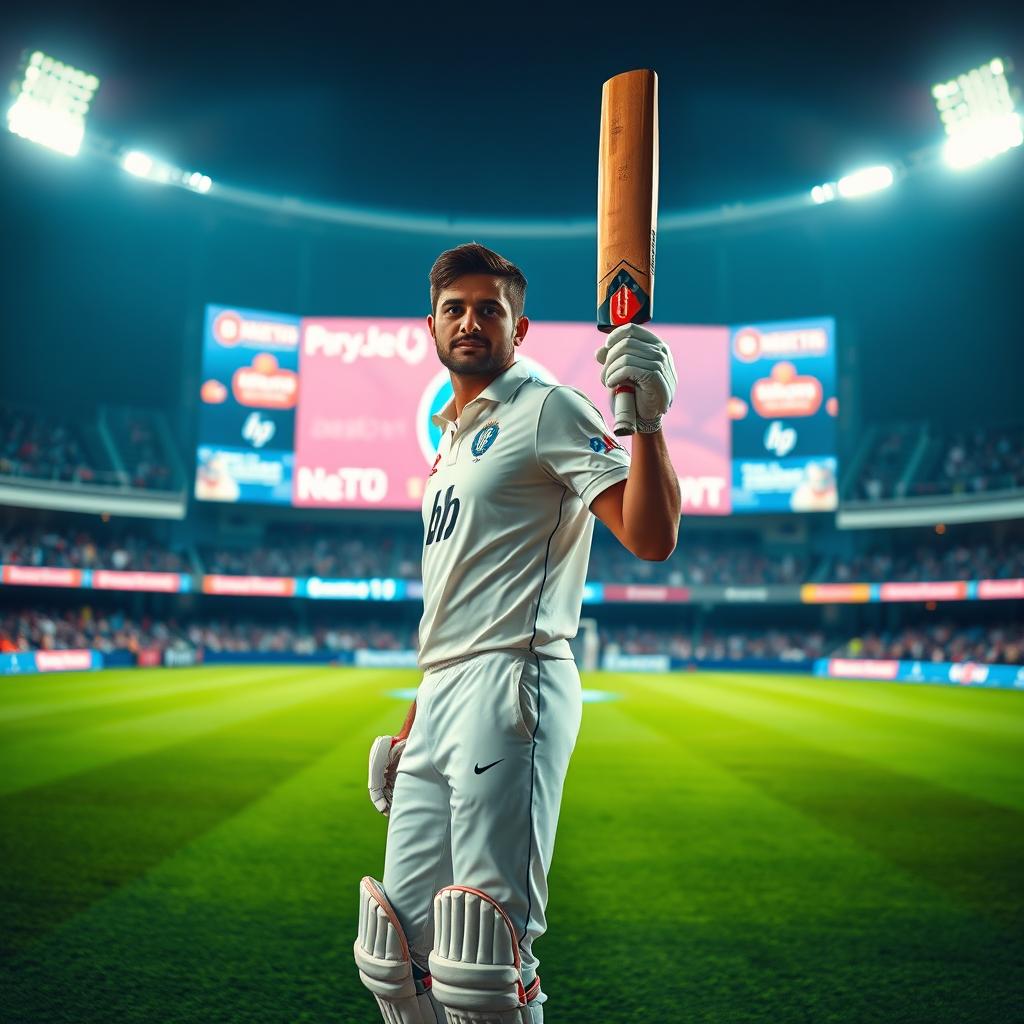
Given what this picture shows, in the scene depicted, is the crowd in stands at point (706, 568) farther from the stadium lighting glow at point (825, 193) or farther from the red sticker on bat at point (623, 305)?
the red sticker on bat at point (623, 305)

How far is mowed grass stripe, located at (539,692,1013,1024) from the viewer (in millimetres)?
4070

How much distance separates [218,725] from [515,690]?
41.8 feet

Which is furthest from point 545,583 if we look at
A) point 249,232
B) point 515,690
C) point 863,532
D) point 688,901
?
point 249,232

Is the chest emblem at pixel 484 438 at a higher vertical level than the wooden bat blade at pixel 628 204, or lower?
lower

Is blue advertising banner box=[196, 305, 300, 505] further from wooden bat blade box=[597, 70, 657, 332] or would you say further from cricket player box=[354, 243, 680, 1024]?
wooden bat blade box=[597, 70, 657, 332]

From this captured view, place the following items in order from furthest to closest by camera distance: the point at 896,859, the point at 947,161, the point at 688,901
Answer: the point at 947,161
the point at 896,859
the point at 688,901

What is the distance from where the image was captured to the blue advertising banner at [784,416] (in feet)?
117

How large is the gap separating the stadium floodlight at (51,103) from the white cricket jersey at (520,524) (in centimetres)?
3390

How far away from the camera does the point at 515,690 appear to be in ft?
8.02

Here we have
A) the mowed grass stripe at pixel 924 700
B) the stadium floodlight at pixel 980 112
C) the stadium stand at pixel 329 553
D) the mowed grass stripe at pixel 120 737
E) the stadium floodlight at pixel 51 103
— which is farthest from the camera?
the stadium stand at pixel 329 553

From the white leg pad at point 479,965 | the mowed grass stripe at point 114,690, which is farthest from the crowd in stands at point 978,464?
the white leg pad at point 479,965

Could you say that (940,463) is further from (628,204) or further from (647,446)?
(647,446)

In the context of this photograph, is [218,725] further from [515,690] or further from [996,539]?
[996,539]

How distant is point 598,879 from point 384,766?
3574 millimetres
